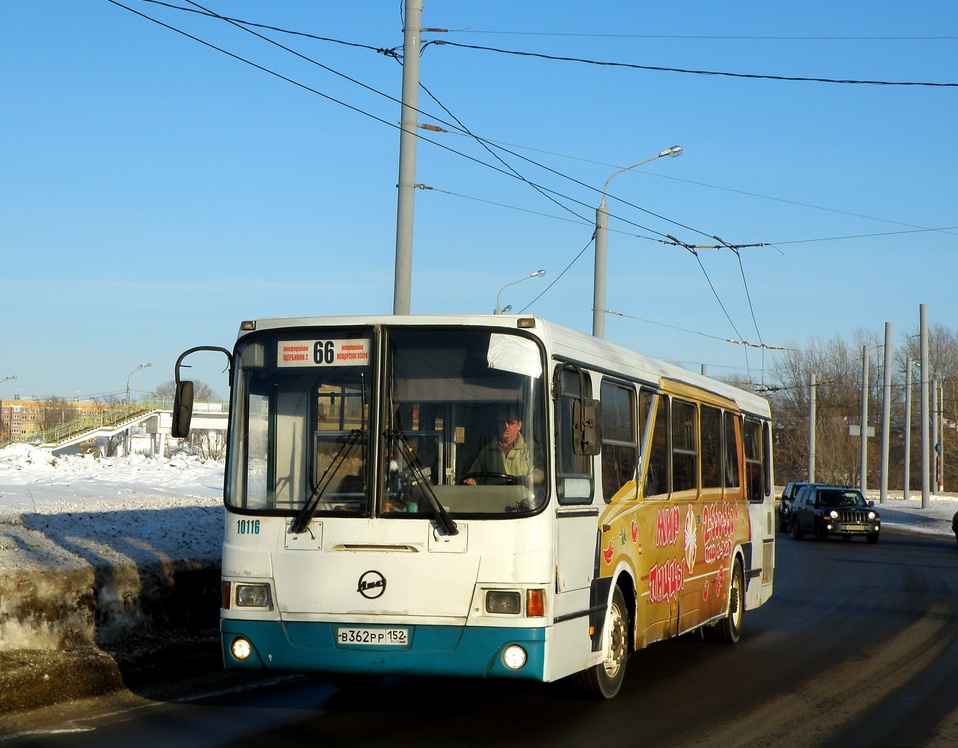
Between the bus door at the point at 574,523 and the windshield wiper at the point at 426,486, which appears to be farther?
the bus door at the point at 574,523

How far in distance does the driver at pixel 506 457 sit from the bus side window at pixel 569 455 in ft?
0.82

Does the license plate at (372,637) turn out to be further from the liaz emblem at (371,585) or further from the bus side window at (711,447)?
the bus side window at (711,447)

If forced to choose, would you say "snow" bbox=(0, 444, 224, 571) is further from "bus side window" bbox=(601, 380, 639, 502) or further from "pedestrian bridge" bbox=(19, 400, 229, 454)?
"pedestrian bridge" bbox=(19, 400, 229, 454)

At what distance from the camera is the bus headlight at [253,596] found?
26.5 ft

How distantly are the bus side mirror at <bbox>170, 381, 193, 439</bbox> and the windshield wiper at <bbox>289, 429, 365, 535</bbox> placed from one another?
3.19 ft

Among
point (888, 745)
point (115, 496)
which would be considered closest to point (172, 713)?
point (888, 745)

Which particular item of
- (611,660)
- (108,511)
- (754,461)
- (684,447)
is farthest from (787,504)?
(611,660)

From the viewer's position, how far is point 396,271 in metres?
13.6

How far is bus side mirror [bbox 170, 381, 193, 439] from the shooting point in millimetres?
8305

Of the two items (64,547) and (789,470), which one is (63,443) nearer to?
(789,470)

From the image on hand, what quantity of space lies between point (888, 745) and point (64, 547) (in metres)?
8.43

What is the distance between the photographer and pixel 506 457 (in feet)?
26.1

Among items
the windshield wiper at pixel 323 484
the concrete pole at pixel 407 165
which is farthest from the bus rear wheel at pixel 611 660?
the concrete pole at pixel 407 165

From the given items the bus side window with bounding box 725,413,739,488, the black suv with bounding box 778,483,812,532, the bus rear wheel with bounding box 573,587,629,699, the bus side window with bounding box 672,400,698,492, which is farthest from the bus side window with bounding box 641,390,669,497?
the black suv with bounding box 778,483,812,532
